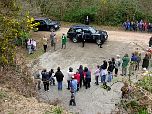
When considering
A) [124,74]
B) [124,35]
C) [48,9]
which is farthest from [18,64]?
[48,9]

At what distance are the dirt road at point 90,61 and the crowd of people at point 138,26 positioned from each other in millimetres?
794

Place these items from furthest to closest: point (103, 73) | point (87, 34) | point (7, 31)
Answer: point (87, 34), point (103, 73), point (7, 31)

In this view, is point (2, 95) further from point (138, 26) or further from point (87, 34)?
point (138, 26)

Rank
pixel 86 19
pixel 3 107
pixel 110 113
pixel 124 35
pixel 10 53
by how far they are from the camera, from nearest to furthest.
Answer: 1. pixel 3 107
2. pixel 110 113
3. pixel 10 53
4. pixel 124 35
5. pixel 86 19

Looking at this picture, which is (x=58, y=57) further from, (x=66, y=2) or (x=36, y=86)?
(x=66, y=2)

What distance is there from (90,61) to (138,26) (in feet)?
28.0

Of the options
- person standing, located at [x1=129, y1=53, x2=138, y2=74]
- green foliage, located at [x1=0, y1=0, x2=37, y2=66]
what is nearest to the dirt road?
person standing, located at [x1=129, y1=53, x2=138, y2=74]

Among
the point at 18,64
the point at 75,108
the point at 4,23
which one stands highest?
the point at 4,23

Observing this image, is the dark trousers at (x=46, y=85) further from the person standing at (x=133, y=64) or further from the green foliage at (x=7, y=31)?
the person standing at (x=133, y=64)

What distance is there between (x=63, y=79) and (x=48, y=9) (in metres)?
15.0

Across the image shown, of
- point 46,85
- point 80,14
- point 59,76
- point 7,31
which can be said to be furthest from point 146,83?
point 80,14

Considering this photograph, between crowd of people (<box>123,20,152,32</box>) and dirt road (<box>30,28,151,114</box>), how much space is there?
0.79m

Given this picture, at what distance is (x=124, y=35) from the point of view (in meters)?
33.1

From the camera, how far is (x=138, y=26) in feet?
112
